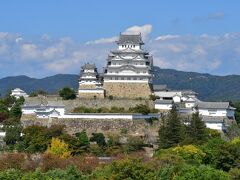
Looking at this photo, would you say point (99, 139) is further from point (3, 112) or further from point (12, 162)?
point (12, 162)

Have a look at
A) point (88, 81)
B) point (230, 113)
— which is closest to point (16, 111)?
point (88, 81)

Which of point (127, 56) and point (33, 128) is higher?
point (127, 56)

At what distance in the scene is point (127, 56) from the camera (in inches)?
2783

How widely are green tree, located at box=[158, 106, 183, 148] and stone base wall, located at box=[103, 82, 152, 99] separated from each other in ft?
25.4

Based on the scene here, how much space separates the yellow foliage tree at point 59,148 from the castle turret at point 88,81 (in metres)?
11.6

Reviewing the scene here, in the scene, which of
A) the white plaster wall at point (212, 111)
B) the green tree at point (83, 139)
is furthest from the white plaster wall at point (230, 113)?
the green tree at point (83, 139)

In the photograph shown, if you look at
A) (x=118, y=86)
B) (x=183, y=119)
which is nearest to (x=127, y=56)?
(x=118, y=86)

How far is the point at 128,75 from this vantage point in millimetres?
68562

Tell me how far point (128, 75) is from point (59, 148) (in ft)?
47.7

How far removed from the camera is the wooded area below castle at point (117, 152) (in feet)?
137

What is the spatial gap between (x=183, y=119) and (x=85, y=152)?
39.1 ft

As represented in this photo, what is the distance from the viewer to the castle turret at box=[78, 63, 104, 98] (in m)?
68.6

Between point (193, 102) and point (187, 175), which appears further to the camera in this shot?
point (193, 102)

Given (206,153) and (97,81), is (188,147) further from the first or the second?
(97,81)
